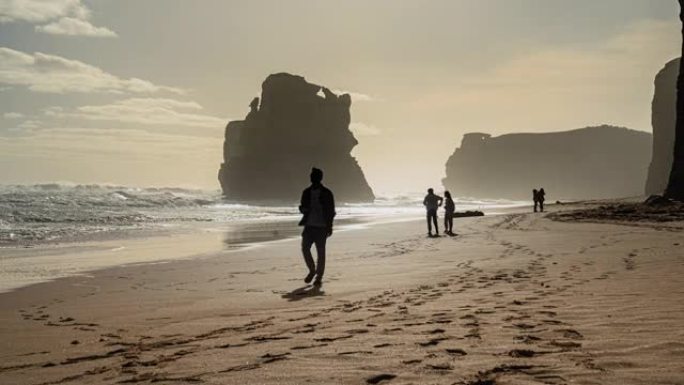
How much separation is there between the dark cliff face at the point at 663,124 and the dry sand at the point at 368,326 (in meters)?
75.9

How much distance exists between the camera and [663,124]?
265 ft

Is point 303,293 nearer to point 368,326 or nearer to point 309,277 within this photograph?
point 309,277

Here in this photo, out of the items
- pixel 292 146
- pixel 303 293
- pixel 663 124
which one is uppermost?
pixel 292 146

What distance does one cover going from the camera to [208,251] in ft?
53.7

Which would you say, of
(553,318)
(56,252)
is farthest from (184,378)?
(56,252)

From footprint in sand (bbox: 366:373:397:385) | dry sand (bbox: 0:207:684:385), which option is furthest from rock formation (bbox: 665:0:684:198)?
footprint in sand (bbox: 366:373:397:385)

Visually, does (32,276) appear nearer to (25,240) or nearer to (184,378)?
(184,378)

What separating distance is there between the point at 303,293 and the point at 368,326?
3145mm

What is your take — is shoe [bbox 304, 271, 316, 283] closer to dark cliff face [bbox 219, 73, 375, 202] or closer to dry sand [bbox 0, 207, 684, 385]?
dry sand [bbox 0, 207, 684, 385]

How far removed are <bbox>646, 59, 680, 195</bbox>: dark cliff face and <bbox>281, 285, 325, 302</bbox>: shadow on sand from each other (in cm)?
7763

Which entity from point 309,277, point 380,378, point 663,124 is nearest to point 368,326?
point 380,378

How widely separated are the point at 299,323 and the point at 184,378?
79.3 inches

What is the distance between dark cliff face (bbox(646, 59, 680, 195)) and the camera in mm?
74750

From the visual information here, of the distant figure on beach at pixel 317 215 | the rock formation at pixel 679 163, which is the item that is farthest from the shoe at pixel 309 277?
the rock formation at pixel 679 163
